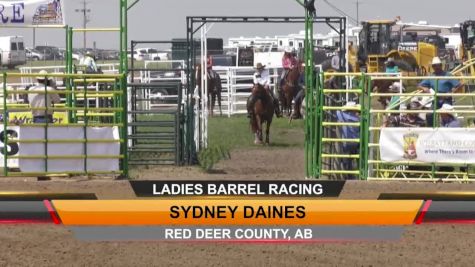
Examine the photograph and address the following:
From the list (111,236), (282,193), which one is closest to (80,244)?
(111,236)

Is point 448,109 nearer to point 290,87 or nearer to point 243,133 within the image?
point 243,133

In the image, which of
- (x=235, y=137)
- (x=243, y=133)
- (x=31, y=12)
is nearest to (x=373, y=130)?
(x=31, y=12)

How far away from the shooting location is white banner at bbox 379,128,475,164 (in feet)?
52.3

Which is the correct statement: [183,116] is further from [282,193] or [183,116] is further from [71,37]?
[282,193]

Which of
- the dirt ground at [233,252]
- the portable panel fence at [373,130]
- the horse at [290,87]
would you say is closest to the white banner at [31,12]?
the portable panel fence at [373,130]

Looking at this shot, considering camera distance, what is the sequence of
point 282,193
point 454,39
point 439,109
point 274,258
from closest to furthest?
point 282,193 < point 274,258 < point 439,109 < point 454,39

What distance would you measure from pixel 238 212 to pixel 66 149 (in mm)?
10460

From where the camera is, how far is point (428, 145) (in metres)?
16.0

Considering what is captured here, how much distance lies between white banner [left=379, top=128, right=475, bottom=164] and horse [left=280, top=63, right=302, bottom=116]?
14.1 m

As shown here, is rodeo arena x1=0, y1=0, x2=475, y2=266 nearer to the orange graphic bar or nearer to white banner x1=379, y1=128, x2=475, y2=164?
white banner x1=379, y1=128, x2=475, y2=164

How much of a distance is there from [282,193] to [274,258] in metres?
3.83

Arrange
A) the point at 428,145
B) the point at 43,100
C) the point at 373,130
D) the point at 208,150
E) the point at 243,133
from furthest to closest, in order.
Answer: the point at 243,133 → the point at 208,150 → the point at 43,100 → the point at 373,130 → the point at 428,145

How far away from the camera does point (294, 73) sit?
1193 inches

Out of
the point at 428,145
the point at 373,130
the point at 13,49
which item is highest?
the point at 13,49
